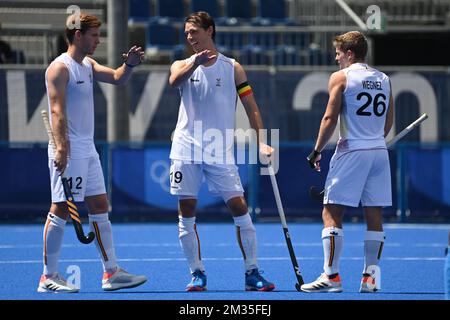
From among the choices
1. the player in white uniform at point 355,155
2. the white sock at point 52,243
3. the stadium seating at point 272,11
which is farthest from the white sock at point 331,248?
the stadium seating at point 272,11

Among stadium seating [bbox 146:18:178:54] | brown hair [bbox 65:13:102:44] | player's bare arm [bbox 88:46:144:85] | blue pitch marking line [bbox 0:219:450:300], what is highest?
stadium seating [bbox 146:18:178:54]

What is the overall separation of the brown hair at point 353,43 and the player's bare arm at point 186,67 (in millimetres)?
1032

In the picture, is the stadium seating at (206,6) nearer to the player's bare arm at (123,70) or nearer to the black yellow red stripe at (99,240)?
the player's bare arm at (123,70)

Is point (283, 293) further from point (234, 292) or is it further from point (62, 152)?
point (62, 152)

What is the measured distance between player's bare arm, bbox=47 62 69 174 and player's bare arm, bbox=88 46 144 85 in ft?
1.74

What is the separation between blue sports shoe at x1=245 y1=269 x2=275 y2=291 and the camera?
9.03 meters

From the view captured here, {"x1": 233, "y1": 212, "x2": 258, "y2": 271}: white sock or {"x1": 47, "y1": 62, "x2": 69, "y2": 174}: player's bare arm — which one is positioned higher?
{"x1": 47, "y1": 62, "x2": 69, "y2": 174}: player's bare arm

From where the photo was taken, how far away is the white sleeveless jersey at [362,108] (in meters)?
8.95

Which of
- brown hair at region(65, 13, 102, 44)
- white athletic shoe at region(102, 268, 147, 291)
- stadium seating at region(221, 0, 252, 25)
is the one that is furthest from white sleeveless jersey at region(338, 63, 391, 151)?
stadium seating at region(221, 0, 252, 25)

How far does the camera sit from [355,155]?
8.98 m

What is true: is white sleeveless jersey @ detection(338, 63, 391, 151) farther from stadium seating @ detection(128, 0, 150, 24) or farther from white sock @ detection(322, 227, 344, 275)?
stadium seating @ detection(128, 0, 150, 24)

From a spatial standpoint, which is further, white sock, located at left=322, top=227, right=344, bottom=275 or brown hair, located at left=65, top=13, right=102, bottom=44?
brown hair, located at left=65, top=13, right=102, bottom=44

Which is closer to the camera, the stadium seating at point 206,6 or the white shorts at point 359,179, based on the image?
the white shorts at point 359,179
